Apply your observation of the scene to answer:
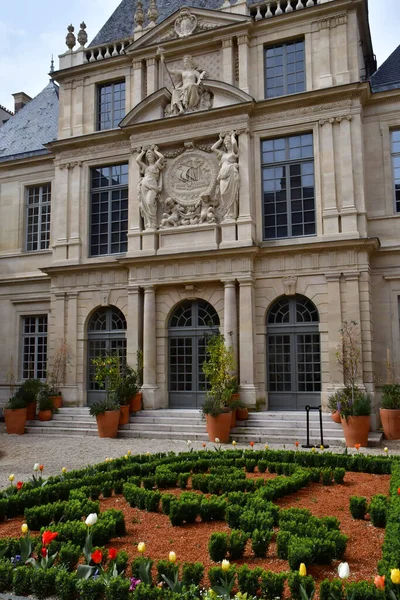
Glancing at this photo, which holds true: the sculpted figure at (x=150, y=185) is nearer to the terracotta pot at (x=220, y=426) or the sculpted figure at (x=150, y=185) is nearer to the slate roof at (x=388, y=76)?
the terracotta pot at (x=220, y=426)

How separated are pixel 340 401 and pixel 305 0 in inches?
425

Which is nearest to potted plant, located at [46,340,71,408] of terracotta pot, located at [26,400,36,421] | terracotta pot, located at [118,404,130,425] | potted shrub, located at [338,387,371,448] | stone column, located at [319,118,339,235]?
terracotta pot, located at [26,400,36,421]

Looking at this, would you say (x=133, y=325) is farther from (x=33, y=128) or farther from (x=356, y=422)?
(x=33, y=128)

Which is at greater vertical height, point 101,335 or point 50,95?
point 50,95

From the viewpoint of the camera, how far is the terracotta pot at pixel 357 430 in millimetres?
11133

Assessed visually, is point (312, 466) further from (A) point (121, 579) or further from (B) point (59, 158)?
(B) point (59, 158)

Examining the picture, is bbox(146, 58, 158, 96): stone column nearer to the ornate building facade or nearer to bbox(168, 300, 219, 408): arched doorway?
the ornate building facade

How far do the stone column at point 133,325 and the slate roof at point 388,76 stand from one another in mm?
8255

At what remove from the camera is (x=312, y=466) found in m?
7.61

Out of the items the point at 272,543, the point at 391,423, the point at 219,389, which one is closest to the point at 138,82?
the point at 219,389

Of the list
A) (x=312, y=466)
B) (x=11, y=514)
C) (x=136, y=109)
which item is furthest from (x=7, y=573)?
(x=136, y=109)

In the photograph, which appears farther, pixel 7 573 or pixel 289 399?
pixel 289 399

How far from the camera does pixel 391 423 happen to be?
Answer: 38.6 feet

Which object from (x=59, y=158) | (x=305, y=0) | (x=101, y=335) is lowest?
(x=101, y=335)
